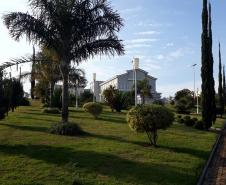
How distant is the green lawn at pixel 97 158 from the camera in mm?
10528

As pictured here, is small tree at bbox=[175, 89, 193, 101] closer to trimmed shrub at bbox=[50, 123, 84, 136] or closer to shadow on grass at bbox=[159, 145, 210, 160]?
trimmed shrub at bbox=[50, 123, 84, 136]

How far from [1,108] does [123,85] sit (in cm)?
6334

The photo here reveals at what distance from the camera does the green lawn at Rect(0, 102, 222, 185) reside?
10.5 m

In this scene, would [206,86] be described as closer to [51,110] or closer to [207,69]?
[207,69]

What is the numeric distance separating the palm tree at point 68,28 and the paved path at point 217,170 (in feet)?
19.8

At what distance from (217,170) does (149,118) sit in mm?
3288

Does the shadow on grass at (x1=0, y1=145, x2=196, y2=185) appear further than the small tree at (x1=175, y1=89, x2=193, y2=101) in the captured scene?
No

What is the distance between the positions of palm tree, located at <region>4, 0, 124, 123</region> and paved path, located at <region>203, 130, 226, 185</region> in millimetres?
6035

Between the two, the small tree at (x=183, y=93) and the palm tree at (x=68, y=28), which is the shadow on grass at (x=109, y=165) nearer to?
the palm tree at (x=68, y=28)

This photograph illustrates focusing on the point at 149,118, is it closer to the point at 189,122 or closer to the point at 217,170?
the point at 217,170

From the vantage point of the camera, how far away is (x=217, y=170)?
12859mm

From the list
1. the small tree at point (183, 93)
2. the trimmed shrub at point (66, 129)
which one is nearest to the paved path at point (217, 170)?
the trimmed shrub at point (66, 129)

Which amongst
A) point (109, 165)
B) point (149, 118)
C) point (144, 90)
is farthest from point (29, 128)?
point (144, 90)

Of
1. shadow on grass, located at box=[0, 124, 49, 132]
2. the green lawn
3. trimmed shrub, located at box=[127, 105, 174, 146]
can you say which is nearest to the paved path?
the green lawn
